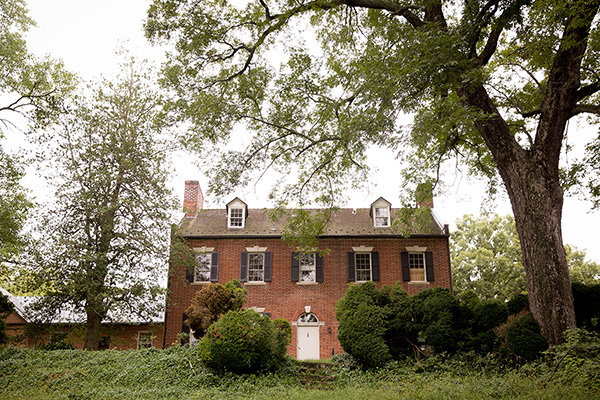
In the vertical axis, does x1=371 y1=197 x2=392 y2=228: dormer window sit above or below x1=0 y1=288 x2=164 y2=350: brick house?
above

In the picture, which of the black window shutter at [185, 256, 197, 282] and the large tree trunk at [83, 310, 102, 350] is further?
the black window shutter at [185, 256, 197, 282]

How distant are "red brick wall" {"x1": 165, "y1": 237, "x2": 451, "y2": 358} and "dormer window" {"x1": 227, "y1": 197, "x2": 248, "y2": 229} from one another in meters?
1.17

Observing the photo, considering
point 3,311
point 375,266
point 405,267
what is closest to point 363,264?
point 375,266

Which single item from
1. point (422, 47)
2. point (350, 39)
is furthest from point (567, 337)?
point (350, 39)

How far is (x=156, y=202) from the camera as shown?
17344 millimetres

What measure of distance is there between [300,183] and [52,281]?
988cm

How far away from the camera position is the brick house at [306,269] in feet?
63.5

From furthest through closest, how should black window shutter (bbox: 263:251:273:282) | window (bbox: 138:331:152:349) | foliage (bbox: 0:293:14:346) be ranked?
window (bbox: 138:331:152:349)
black window shutter (bbox: 263:251:273:282)
foliage (bbox: 0:293:14:346)

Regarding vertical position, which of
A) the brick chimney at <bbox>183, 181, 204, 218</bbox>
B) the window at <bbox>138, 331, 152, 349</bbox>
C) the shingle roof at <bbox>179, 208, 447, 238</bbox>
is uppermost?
the brick chimney at <bbox>183, 181, 204, 218</bbox>

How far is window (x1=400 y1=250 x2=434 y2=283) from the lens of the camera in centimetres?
1970

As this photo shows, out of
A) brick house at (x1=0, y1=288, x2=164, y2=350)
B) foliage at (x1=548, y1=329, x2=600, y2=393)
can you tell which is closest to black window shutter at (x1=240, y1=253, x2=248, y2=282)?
brick house at (x1=0, y1=288, x2=164, y2=350)

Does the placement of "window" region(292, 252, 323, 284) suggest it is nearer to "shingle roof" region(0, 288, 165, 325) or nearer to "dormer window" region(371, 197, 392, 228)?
"dormer window" region(371, 197, 392, 228)

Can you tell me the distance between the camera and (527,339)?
31.0ft

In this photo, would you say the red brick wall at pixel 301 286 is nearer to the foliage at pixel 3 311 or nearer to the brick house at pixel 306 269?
the brick house at pixel 306 269
